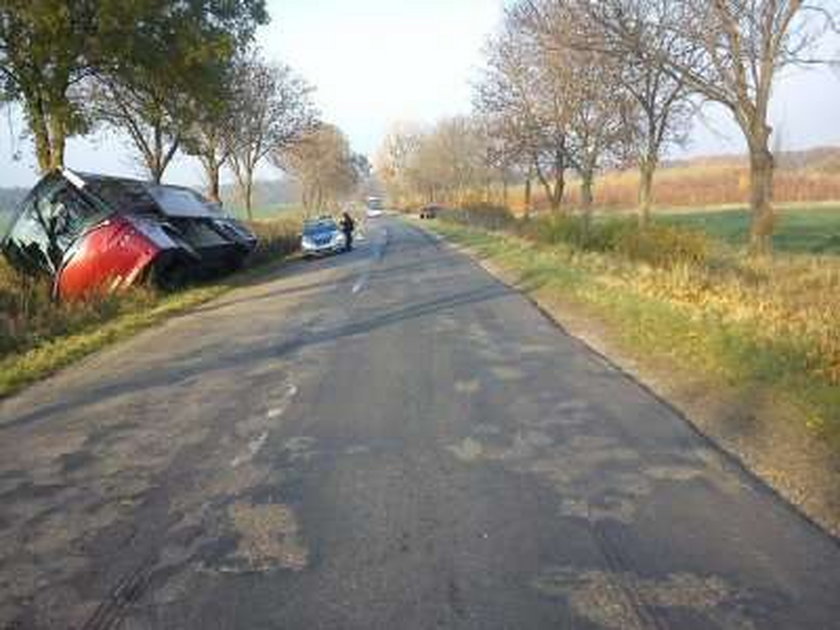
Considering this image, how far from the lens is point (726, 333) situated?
37.2ft

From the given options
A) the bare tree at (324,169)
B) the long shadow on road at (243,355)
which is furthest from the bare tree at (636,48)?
the bare tree at (324,169)

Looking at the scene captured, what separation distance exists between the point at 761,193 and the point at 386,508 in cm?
1879

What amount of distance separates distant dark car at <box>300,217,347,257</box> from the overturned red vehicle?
1338 centimetres

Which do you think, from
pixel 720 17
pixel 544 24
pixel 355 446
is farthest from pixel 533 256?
pixel 355 446

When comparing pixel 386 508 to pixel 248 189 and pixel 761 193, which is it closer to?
pixel 761 193

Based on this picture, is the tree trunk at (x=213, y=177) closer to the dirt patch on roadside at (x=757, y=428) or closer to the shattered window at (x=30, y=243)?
the shattered window at (x=30, y=243)

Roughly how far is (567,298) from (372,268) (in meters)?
10.5

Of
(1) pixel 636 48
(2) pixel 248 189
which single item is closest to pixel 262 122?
(2) pixel 248 189

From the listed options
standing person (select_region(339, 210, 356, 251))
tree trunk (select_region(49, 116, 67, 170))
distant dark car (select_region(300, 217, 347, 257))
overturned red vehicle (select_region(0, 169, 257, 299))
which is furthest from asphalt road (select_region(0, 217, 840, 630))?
standing person (select_region(339, 210, 356, 251))

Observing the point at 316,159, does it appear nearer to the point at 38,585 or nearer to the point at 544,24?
the point at 544,24

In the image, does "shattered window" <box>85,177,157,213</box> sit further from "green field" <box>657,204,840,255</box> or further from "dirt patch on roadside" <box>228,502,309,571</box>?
"dirt patch on roadside" <box>228,502,309,571</box>

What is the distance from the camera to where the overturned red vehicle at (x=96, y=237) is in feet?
62.7

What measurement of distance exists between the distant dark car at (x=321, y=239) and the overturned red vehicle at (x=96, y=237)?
13.4m

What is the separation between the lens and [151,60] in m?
22.0
